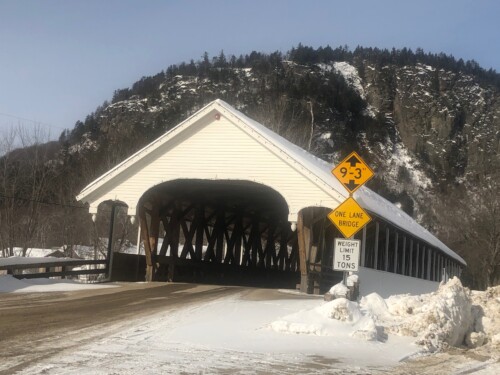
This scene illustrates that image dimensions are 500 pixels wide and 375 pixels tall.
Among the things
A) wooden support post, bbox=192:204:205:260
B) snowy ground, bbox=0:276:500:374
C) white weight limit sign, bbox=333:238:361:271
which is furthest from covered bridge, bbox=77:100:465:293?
snowy ground, bbox=0:276:500:374

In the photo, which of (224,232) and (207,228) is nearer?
(207,228)

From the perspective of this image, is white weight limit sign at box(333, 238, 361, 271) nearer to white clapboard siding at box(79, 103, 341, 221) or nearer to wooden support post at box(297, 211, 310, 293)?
white clapboard siding at box(79, 103, 341, 221)

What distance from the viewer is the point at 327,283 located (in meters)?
20.0

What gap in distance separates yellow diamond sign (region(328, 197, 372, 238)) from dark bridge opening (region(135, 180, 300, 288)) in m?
9.13

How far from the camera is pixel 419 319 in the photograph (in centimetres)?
1007

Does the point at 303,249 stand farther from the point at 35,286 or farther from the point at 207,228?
the point at 207,228

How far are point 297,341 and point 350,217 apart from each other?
3.27m

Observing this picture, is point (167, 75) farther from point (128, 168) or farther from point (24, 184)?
point (128, 168)

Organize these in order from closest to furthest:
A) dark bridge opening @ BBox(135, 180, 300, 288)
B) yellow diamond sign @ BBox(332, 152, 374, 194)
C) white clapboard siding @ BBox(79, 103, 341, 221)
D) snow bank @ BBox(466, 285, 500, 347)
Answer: snow bank @ BBox(466, 285, 500, 347) → yellow diamond sign @ BBox(332, 152, 374, 194) → white clapboard siding @ BBox(79, 103, 341, 221) → dark bridge opening @ BBox(135, 180, 300, 288)

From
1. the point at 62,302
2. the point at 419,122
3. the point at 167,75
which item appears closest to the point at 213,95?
the point at 167,75

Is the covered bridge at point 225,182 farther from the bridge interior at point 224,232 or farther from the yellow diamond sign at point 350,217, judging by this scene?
the yellow diamond sign at point 350,217

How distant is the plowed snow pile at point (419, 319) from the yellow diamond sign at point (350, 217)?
140cm

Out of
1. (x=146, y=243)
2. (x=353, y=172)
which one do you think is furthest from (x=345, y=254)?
(x=146, y=243)

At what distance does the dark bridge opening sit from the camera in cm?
2217
